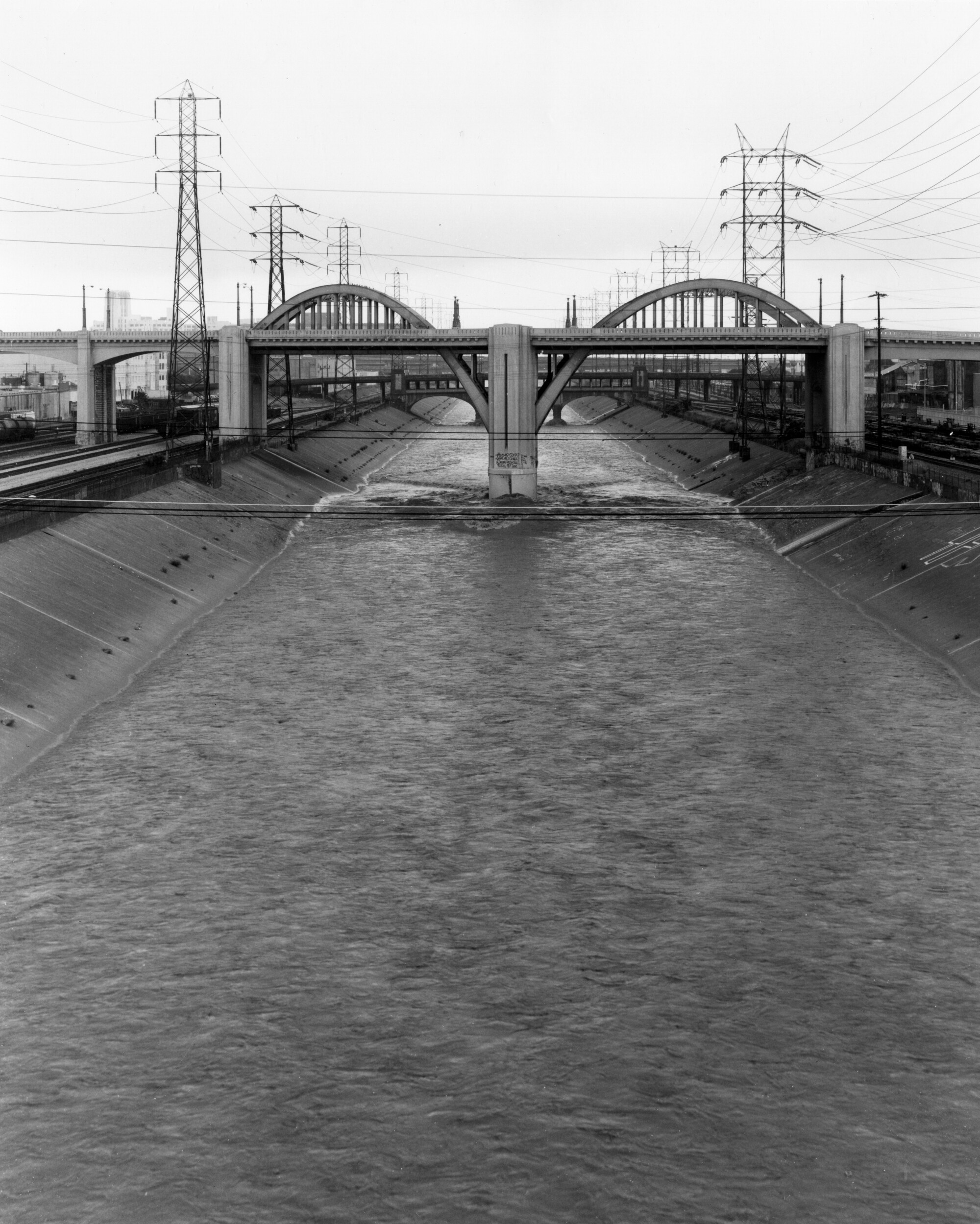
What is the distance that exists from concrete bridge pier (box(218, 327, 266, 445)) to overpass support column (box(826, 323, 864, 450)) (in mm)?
36730

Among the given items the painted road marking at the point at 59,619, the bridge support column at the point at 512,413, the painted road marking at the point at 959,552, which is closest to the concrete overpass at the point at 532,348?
the bridge support column at the point at 512,413

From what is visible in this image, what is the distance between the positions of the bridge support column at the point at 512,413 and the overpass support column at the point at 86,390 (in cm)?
3188

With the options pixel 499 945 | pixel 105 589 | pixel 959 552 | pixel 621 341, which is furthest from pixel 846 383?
pixel 499 945

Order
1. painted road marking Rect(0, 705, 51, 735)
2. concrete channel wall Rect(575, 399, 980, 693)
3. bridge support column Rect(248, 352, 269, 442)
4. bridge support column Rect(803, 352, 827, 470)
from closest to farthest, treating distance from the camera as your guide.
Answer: painted road marking Rect(0, 705, 51, 735), concrete channel wall Rect(575, 399, 980, 693), bridge support column Rect(803, 352, 827, 470), bridge support column Rect(248, 352, 269, 442)

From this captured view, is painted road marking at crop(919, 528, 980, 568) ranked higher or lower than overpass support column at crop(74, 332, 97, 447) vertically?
lower

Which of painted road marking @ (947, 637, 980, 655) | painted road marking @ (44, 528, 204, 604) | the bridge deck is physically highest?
the bridge deck

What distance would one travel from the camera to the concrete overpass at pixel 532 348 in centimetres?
8700

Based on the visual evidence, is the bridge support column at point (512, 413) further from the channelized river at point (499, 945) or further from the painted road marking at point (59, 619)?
the painted road marking at point (59, 619)

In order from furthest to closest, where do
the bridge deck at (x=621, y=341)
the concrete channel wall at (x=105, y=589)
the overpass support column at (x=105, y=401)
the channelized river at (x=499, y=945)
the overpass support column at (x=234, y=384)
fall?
the overpass support column at (x=105, y=401)
the overpass support column at (x=234, y=384)
the bridge deck at (x=621, y=341)
the concrete channel wall at (x=105, y=589)
the channelized river at (x=499, y=945)

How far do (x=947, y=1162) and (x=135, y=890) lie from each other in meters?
14.5

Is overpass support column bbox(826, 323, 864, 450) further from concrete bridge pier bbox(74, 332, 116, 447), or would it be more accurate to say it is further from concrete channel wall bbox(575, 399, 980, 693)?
concrete bridge pier bbox(74, 332, 116, 447)

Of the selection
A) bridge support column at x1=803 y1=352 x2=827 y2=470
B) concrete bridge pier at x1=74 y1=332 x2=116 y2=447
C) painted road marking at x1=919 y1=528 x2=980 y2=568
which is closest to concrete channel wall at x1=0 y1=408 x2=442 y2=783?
concrete bridge pier at x1=74 y1=332 x2=116 y2=447

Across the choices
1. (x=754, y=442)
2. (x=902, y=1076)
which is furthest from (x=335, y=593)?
(x=754, y=442)

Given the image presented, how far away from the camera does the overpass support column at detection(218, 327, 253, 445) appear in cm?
9425
